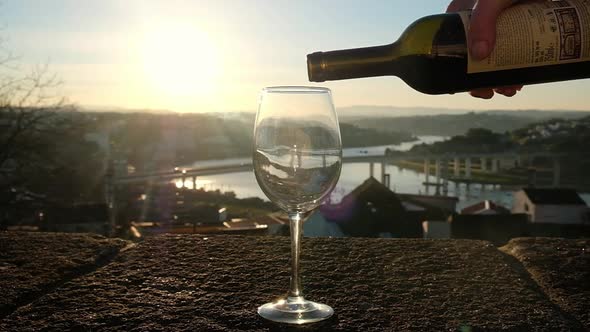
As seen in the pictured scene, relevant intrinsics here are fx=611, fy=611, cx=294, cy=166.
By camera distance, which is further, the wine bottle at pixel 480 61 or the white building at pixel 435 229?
the white building at pixel 435 229

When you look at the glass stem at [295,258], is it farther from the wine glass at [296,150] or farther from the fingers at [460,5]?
the fingers at [460,5]

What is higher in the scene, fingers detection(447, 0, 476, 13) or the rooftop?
fingers detection(447, 0, 476, 13)

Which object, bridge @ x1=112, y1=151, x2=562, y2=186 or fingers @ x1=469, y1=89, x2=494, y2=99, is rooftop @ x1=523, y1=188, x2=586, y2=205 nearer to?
bridge @ x1=112, y1=151, x2=562, y2=186

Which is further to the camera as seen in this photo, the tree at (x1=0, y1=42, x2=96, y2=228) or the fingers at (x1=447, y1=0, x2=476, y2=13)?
the tree at (x1=0, y1=42, x2=96, y2=228)

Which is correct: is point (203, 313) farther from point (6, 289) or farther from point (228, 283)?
point (6, 289)

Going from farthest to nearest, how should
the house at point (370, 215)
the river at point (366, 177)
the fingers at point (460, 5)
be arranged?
the river at point (366, 177), the house at point (370, 215), the fingers at point (460, 5)

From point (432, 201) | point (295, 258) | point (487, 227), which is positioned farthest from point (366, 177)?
point (295, 258)

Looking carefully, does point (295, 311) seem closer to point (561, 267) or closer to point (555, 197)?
point (561, 267)

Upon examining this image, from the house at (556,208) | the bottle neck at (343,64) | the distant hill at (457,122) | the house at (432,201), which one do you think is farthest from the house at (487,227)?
the distant hill at (457,122)

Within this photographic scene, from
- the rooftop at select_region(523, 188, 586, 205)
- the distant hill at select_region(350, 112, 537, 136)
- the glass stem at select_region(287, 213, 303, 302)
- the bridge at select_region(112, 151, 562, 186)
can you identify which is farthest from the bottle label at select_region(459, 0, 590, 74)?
the distant hill at select_region(350, 112, 537, 136)
